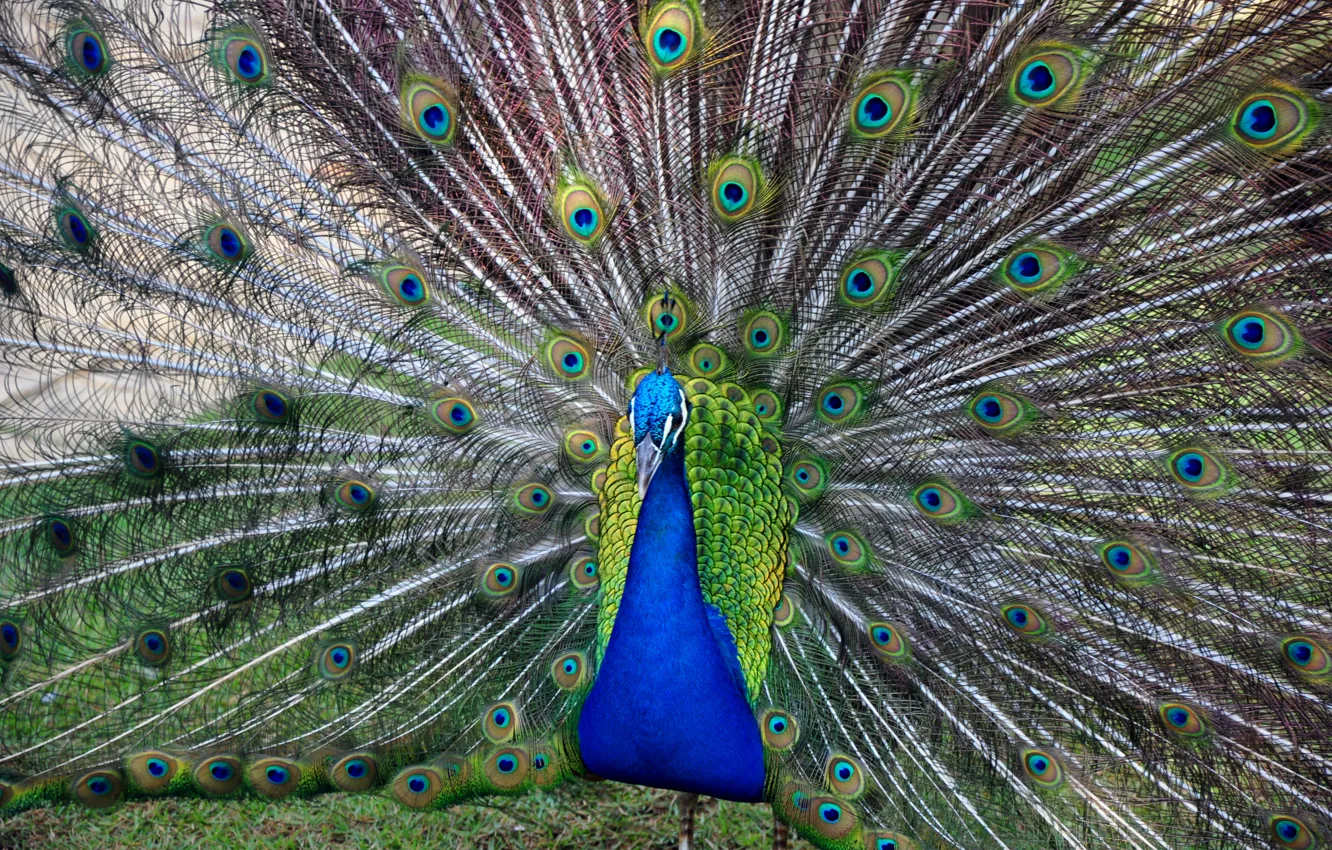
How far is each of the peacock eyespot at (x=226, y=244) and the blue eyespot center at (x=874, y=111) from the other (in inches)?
51.3

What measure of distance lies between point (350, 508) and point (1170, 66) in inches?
71.8

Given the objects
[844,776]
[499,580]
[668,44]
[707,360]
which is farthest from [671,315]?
[844,776]

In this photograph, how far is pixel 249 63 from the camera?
84.7 inches

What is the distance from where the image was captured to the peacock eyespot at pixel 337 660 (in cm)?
239

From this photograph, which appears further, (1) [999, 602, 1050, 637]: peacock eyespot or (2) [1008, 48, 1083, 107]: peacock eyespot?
(1) [999, 602, 1050, 637]: peacock eyespot

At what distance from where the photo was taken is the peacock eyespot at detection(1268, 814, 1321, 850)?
191 centimetres

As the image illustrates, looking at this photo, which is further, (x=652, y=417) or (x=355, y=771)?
(x=355, y=771)

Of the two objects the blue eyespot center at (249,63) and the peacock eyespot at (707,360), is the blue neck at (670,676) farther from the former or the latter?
the blue eyespot center at (249,63)

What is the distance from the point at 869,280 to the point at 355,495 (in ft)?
3.92

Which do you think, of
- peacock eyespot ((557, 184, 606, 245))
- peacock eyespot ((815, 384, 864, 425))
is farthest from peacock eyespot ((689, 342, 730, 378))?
peacock eyespot ((557, 184, 606, 245))

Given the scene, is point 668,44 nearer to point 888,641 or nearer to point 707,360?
point 707,360

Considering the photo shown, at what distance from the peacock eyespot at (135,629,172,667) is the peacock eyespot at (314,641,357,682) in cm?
34

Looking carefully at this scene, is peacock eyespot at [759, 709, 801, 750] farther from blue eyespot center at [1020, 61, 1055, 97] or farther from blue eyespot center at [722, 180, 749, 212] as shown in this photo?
blue eyespot center at [1020, 61, 1055, 97]

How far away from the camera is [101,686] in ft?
7.89
